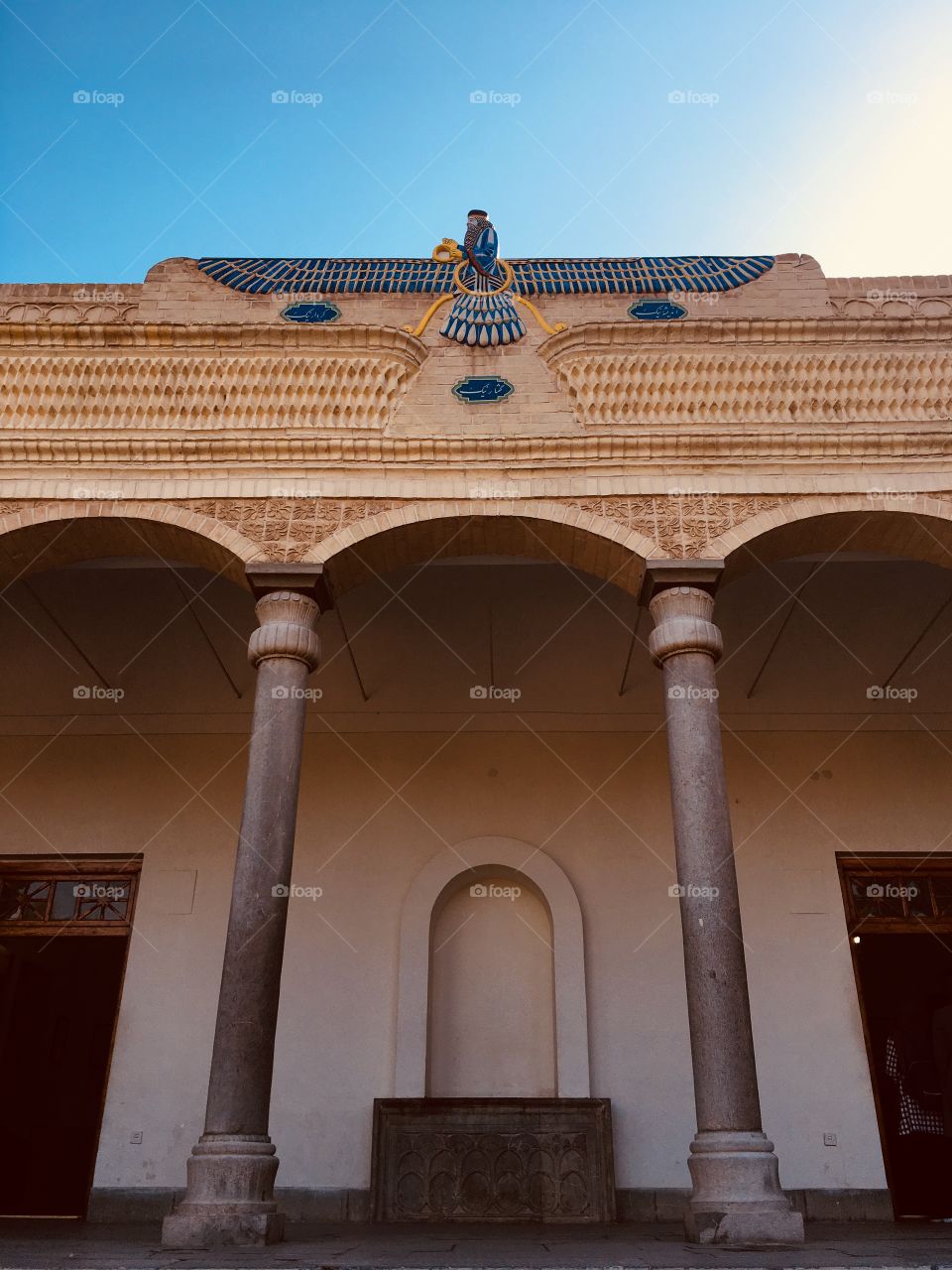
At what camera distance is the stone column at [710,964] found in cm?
482

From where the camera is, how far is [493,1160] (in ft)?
23.9

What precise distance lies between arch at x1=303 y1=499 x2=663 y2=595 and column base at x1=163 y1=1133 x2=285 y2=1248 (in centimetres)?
331

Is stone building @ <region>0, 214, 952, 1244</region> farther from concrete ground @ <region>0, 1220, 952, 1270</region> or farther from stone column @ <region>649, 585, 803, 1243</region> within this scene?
concrete ground @ <region>0, 1220, 952, 1270</region>

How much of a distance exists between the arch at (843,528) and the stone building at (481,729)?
0.03m

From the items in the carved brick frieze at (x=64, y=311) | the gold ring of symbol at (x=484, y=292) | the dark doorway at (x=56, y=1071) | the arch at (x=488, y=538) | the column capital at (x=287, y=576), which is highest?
the gold ring of symbol at (x=484, y=292)

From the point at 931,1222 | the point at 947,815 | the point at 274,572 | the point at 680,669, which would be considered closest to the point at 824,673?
the point at 947,815

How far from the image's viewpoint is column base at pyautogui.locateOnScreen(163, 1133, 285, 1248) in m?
4.70

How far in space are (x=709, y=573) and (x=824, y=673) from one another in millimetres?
3331

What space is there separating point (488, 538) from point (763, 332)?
93.8 inches

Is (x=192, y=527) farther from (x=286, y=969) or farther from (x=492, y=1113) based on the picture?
(x=492, y=1113)

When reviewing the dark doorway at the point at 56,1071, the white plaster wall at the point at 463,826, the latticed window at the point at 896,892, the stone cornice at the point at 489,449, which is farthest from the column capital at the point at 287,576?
the latticed window at the point at 896,892

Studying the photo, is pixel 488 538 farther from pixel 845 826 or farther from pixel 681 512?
pixel 845 826

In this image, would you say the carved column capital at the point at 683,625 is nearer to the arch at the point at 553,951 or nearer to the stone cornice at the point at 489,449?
the stone cornice at the point at 489,449

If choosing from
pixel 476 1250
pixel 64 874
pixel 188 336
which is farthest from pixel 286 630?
pixel 64 874
